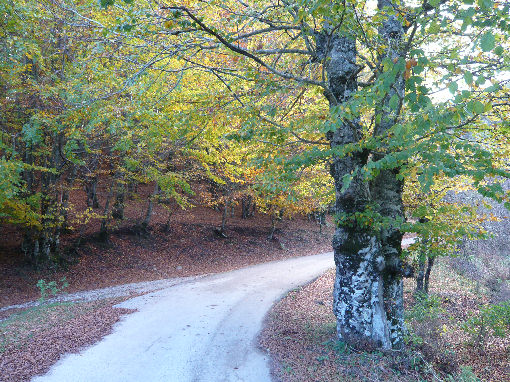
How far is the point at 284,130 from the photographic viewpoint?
604 centimetres

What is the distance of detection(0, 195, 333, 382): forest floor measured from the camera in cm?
611

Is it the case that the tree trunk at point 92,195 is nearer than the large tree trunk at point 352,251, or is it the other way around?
the large tree trunk at point 352,251

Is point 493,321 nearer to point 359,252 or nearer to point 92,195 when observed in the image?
point 359,252

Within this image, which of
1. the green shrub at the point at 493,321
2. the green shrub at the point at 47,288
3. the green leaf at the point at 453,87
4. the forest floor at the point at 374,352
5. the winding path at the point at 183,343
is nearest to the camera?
the green leaf at the point at 453,87

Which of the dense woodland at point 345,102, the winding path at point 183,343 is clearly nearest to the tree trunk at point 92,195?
the dense woodland at point 345,102

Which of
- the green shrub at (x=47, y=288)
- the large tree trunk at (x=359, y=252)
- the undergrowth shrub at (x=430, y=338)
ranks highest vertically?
the large tree trunk at (x=359, y=252)

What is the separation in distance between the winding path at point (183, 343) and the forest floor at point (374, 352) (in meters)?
0.50

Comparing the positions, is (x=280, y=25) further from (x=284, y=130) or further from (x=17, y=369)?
(x=17, y=369)

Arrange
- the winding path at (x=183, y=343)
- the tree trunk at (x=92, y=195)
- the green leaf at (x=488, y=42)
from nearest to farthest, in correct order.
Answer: the green leaf at (x=488, y=42)
the winding path at (x=183, y=343)
the tree trunk at (x=92, y=195)

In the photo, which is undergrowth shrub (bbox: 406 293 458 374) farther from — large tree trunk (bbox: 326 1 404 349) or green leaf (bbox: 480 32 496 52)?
green leaf (bbox: 480 32 496 52)

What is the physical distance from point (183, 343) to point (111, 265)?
10.7 metres

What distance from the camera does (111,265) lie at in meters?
16.0

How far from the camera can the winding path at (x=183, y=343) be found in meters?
5.38

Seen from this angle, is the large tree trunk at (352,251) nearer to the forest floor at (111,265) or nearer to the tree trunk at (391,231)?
the tree trunk at (391,231)
